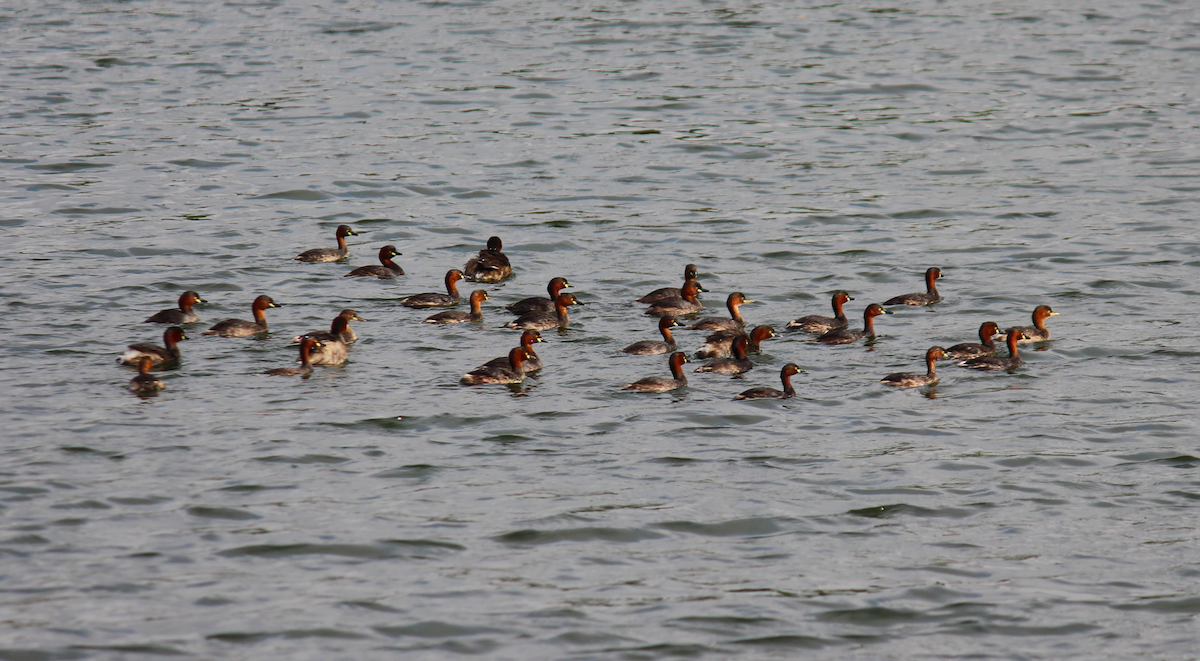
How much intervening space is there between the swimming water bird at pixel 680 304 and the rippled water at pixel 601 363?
1.02ft

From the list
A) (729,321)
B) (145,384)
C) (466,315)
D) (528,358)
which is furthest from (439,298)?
(145,384)

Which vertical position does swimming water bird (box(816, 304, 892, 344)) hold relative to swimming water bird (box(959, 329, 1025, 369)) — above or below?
above

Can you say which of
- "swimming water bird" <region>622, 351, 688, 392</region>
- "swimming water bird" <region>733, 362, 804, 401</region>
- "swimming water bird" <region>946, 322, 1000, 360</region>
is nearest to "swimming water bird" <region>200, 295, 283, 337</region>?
"swimming water bird" <region>622, 351, 688, 392</region>

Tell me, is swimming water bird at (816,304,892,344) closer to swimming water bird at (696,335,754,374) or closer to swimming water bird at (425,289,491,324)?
swimming water bird at (696,335,754,374)

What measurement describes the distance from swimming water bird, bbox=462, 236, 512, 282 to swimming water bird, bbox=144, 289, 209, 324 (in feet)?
13.2

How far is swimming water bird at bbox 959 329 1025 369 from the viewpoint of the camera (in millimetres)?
16000

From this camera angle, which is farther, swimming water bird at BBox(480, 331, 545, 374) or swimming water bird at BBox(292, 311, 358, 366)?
swimming water bird at BBox(292, 311, 358, 366)

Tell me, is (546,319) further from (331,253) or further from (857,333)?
(331,253)

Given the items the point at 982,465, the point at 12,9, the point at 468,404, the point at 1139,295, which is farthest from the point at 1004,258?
the point at 12,9

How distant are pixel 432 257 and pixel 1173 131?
50.6ft

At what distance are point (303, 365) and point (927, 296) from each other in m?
8.13

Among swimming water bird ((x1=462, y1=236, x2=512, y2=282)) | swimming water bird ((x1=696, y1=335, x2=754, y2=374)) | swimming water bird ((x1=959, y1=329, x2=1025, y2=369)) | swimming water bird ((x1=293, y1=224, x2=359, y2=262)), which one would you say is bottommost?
swimming water bird ((x1=959, y1=329, x2=1025, y2=369))

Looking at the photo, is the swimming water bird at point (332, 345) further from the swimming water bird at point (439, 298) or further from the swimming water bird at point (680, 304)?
the swimming water bird at point (680, 304)

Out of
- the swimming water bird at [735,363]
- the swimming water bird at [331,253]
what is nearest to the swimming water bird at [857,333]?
the swimming water bird at [735,363]
